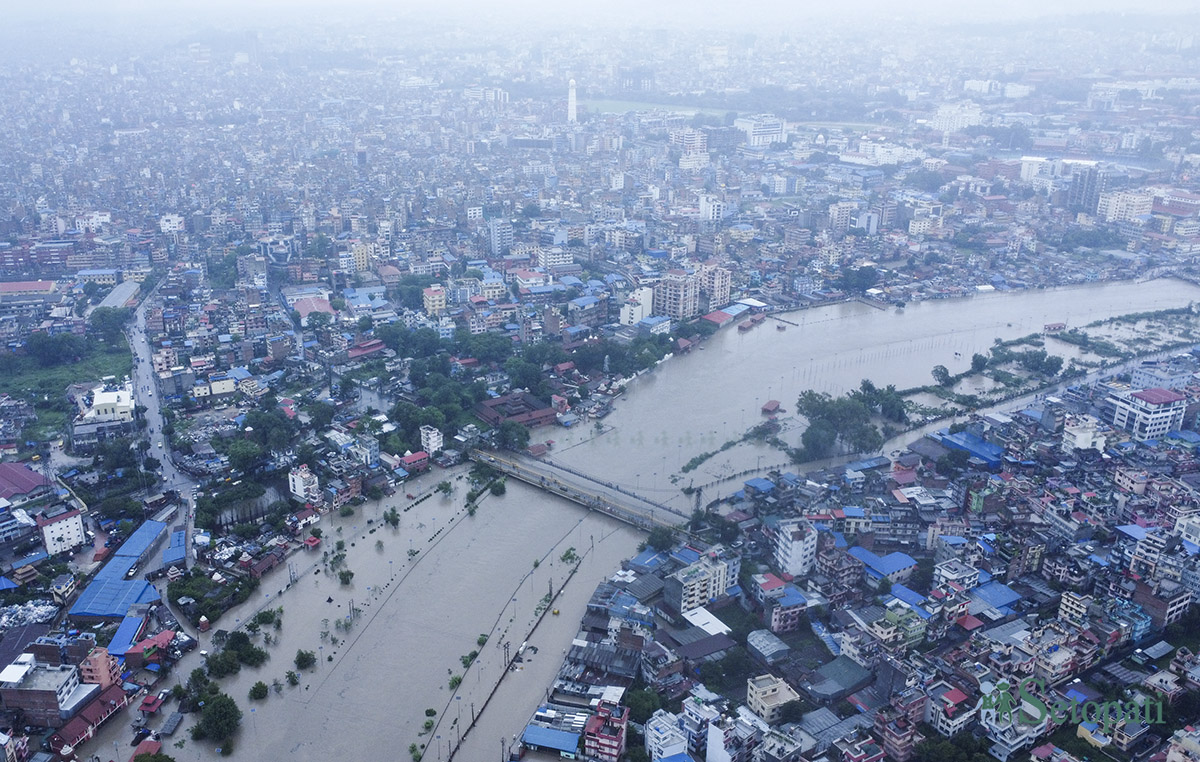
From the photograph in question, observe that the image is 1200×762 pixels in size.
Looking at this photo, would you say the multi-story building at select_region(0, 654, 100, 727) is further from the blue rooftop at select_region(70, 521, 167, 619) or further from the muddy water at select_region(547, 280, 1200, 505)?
the muddy water at select_region(547, 280, 1200, 505)

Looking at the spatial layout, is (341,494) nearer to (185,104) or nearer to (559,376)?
(559,376)

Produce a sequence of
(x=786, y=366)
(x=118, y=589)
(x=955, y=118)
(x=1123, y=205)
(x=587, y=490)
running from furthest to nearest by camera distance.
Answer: (x=955, y=118)
(x=1123, y=205)
(x=786, y=366)
(x=587, y=490)
(x=118, y=589)

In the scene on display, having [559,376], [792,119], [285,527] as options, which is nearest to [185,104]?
[792,119]

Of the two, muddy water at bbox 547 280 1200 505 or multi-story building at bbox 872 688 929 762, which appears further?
muddy water at bbox 547 280 1200 505

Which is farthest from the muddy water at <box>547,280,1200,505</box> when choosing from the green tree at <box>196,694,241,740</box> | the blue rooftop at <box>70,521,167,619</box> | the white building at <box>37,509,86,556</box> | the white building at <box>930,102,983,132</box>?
the white building at <box>930,102,983,132</box>

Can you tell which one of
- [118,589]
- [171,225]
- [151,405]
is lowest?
[118,589]

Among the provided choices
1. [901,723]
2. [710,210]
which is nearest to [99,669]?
[901,723]

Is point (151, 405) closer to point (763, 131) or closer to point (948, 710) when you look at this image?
point (948, 710)

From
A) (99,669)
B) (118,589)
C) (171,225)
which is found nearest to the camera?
(99,669)
